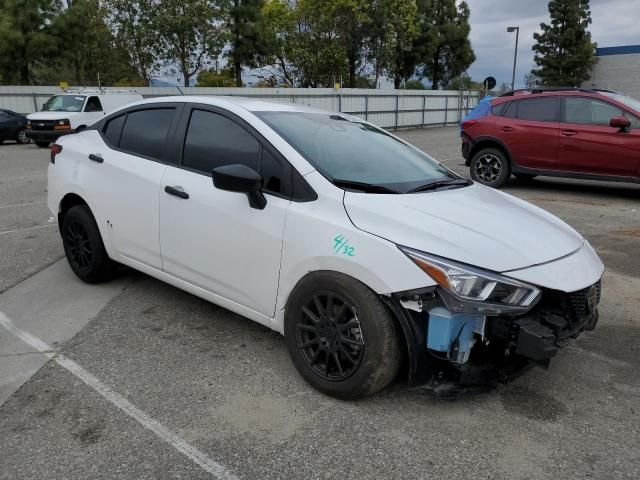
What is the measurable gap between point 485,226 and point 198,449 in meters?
1.82

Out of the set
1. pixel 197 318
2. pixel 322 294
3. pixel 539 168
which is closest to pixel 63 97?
pixel 539 168

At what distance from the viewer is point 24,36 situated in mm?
25156

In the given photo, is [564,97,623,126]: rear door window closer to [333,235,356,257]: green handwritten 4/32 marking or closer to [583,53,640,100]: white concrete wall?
[333,235,356,257]: green handwritten 4/32 marking

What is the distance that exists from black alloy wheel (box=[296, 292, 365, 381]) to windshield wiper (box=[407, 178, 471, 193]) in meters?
0.87

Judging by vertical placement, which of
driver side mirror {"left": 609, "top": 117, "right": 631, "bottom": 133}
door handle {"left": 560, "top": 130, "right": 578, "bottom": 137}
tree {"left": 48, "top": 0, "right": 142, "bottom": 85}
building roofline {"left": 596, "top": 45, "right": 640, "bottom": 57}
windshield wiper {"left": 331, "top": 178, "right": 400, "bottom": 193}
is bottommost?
windshield wiper {"left": 331, "top": 178, "right": 400, "bottom": 193}

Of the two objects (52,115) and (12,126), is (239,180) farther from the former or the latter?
(12,126)

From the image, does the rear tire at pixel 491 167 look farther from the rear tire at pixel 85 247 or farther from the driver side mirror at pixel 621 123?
the rear tire at pixel 85 247

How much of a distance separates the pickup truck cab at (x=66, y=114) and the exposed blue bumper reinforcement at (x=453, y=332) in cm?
1653

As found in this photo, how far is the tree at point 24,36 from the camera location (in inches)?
962

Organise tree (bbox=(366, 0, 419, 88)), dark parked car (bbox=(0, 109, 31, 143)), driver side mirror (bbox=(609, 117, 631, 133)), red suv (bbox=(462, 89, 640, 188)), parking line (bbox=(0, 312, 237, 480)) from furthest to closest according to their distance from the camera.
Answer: tree (bbox=(366, 0, 419, 88))
dark parked car (bbox=(0, 109, 31, 143))
red suv (bbox=(462, 89, 640, 188))
driver side mirror (bbox=(609, 117, 631, 133))
parking line (bbox=(0, 312, 237, 480))

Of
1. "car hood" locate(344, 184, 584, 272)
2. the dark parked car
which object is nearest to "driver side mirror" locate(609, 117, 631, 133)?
"car hood" locate(344, 184, 584, 272)

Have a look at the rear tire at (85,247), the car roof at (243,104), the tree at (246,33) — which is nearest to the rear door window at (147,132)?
the car roof at (243,104)

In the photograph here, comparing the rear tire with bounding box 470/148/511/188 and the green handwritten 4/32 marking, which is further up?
the green handwritten 4/32 marking

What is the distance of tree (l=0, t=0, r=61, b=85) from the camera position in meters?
24.4
